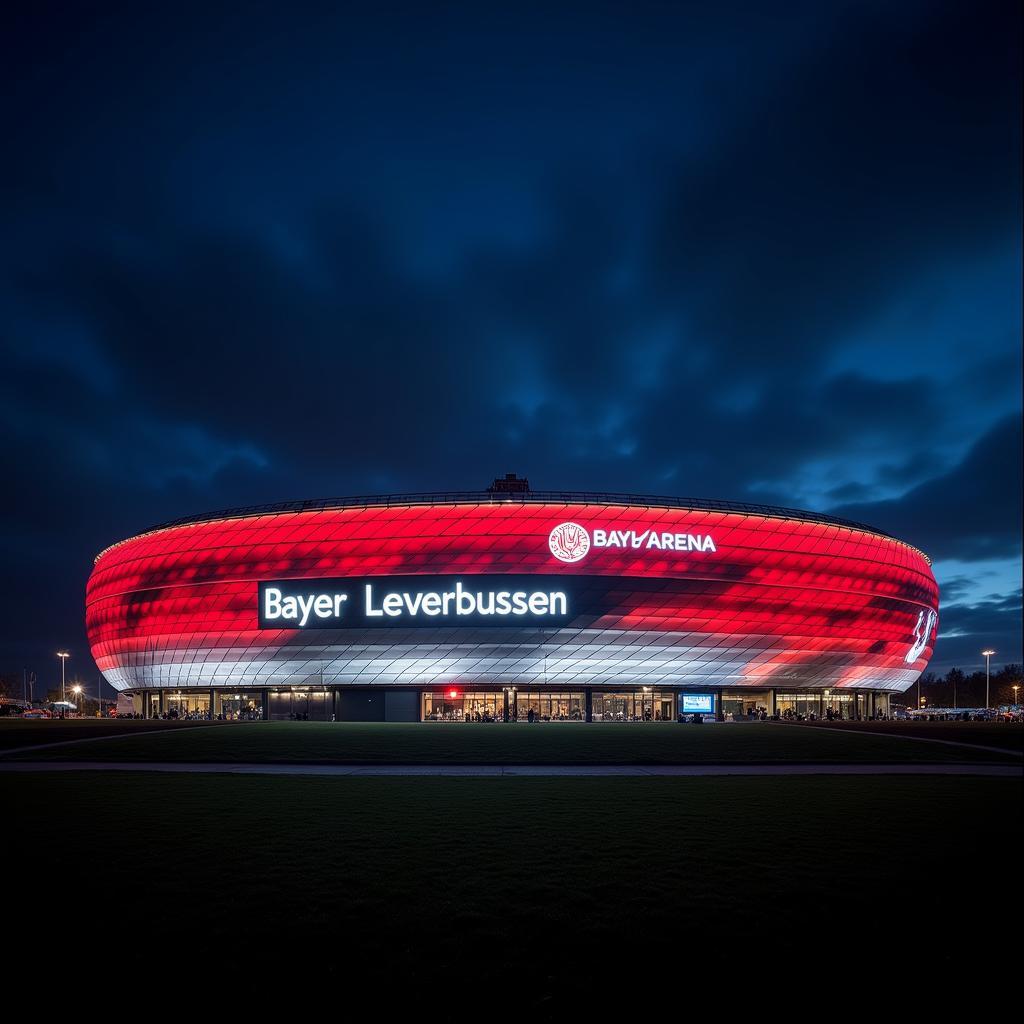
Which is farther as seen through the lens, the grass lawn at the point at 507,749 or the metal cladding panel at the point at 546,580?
the metal cladding panel at the point at 546,580

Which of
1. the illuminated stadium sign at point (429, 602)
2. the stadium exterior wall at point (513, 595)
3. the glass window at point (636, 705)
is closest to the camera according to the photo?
the illuminated stadium sign at point (429, 602)

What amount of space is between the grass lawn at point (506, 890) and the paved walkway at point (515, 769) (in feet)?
21.2

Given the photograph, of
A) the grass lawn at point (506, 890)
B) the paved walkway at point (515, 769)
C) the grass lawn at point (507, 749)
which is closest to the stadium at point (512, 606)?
the grass lawn at point (507, 749)

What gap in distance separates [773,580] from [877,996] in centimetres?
7308

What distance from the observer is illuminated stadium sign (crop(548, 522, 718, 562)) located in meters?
71.1

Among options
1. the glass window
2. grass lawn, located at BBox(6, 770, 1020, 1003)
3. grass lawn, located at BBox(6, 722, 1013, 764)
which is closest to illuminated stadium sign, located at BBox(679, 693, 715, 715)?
the glass window

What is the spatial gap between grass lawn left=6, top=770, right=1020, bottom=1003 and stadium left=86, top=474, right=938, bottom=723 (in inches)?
2120

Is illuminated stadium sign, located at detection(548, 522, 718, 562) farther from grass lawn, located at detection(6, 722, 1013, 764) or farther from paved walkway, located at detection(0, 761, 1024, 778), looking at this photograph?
paved walkway, located at detection(0, 761, 1024, 778)

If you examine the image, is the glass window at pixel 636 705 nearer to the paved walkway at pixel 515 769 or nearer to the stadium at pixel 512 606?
the stadium at pixel 512 606

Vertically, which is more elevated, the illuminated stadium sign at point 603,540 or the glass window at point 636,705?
the illuminated stadium sign at point 603,540

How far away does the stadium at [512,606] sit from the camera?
71312mm

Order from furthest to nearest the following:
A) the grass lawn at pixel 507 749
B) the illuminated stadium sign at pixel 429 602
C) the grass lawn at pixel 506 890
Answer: the illuminated stadium sign at pixel 429 602
the grass lawn at pixel 507 749
the grass lawn at pixel 506 890

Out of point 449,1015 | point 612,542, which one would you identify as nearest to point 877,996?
point 449,1015

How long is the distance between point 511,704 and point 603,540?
1796cm
